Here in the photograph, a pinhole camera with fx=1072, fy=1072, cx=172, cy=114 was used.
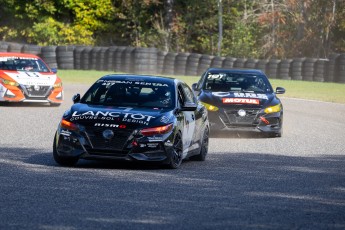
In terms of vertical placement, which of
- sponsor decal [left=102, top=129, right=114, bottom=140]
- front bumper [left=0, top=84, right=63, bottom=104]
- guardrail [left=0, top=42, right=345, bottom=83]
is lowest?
guardrail [left=0, top=42, right=345, bottom=83]

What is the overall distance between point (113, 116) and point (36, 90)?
44.6 feet

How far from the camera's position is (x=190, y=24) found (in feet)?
205

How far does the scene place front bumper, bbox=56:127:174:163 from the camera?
1351 cm

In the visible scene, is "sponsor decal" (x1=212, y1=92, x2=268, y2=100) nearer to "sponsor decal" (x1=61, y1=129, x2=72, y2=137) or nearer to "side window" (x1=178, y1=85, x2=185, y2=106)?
"side window" (x1=178, y1=85, x2=185, y2=106)

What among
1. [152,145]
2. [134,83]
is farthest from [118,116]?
[134,83]

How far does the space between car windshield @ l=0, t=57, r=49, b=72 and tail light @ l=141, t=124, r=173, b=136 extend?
47.5ft

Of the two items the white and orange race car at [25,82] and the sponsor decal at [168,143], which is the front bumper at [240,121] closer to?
the sponsor decal at [168,143]

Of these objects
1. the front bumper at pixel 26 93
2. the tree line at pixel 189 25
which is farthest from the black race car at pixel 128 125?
the tree line at pixel 189 25

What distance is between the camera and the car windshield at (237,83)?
70.5 feet

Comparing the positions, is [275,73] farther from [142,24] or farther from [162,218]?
[162,218]

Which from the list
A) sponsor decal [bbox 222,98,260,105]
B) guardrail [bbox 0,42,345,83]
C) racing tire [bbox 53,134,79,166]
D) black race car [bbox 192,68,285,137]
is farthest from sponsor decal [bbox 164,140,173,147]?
guardrail [bbox 0,42,345,83]

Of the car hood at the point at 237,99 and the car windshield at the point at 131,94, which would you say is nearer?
the car windshield at the point at 131,94

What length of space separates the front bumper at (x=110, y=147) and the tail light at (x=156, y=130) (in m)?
0.06

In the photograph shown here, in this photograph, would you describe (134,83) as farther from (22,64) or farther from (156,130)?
(22,64)
